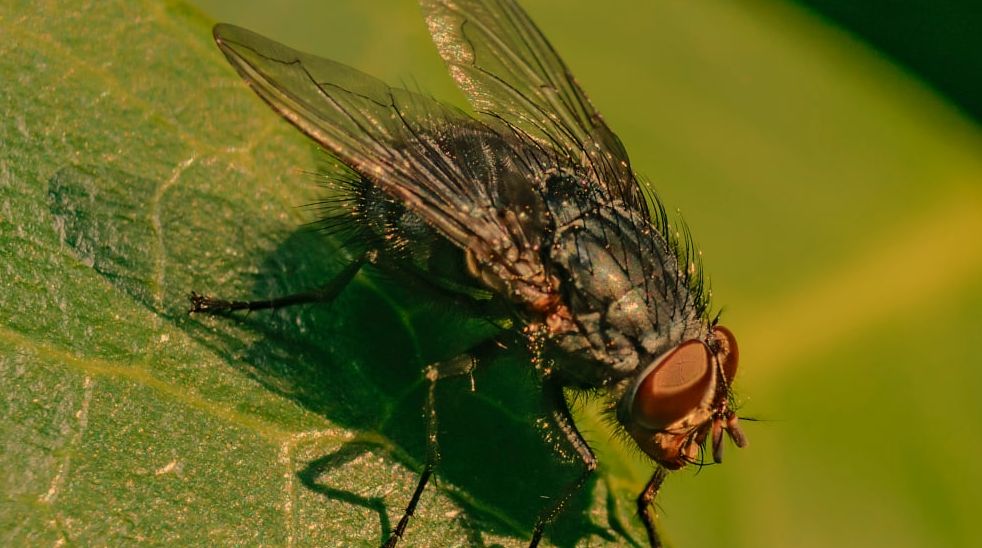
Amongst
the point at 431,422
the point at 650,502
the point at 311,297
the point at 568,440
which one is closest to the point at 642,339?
the point at 568,440

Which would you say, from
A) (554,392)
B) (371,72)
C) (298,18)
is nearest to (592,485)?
(554,392)

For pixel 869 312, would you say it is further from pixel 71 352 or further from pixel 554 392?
pixel 71 352

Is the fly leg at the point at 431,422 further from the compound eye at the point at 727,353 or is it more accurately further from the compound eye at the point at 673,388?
the compound eye at the point at 727,353

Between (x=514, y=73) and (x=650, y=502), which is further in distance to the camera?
(x=514, y=73)

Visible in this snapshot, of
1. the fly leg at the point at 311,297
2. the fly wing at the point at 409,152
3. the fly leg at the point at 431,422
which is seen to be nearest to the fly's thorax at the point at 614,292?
the fly wing at the point at 409,152

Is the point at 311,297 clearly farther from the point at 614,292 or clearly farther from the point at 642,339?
the point at 642,339
